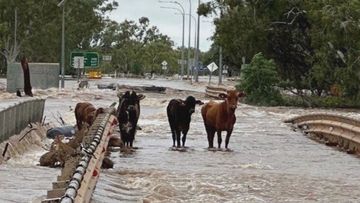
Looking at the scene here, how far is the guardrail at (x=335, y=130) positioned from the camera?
21266 millimetres

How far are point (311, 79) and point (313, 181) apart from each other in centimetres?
3907

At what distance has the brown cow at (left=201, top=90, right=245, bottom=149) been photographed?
2040cm

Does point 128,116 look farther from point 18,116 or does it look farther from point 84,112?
point 18,116

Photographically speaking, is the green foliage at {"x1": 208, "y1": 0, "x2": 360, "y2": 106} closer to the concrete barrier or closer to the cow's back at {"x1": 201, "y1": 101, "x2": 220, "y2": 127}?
the concrete barrier

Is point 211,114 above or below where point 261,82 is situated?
above

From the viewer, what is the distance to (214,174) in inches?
589

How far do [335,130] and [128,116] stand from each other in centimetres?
667

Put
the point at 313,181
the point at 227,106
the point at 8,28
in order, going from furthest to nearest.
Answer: the point at 8,28
the point at 227,106
the point at 313,181

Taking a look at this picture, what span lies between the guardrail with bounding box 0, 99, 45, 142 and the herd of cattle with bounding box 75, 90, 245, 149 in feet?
4.83

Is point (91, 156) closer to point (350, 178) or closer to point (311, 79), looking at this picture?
point (350, 178)

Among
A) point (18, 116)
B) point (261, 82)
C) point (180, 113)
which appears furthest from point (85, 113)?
point (261, 82)

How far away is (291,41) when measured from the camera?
55.2 meters

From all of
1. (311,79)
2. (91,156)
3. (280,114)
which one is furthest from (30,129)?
(311,79)

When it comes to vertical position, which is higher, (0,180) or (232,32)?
(232,32)
